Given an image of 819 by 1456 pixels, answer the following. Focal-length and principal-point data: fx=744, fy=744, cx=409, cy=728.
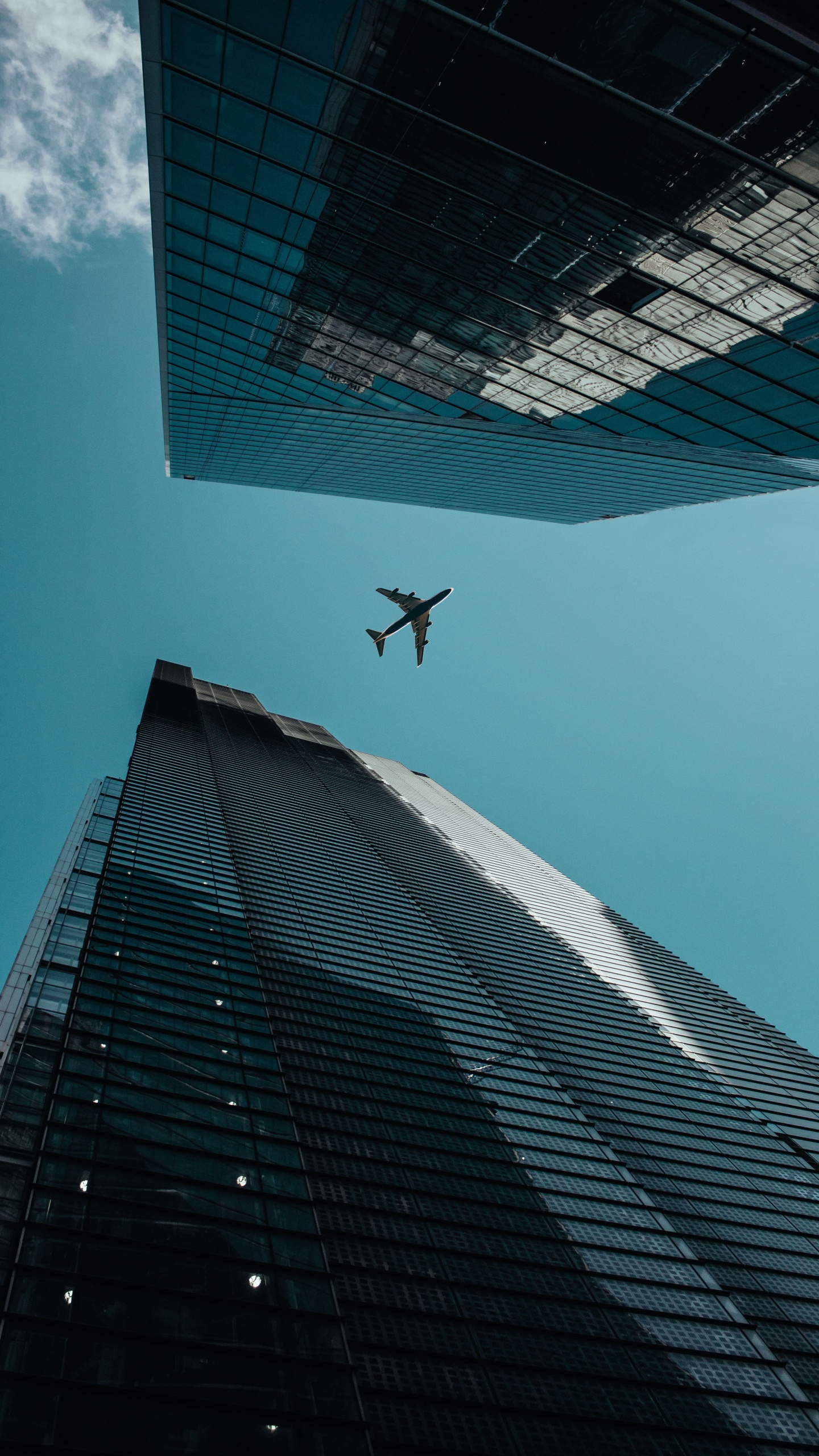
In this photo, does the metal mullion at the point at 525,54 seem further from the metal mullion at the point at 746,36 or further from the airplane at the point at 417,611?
the airplane at the point at 417,611

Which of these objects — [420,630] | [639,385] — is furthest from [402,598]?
[639,385]

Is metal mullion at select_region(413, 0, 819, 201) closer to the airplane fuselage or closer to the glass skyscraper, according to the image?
the glass skyscraper

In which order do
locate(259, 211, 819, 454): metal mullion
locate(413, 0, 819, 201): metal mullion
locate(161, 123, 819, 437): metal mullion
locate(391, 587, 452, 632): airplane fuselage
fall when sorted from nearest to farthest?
locate(413, 0, 819, 201): metal mullion < locate(161, 123, 819, 437): metal mullion < locate(259, 211, 819, 454): metal mullion < locate(391, 587, 452, 632): airplane fuselage

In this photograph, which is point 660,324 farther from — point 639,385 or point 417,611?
point 417,611

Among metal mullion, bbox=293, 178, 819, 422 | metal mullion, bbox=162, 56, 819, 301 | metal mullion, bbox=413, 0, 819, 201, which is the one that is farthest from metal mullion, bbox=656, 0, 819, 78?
metal mullion, bbox=293, 178, 819, 422

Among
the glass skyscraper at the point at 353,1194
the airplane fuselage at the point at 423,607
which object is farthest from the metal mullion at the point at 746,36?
the airplane fuselage at the point at 423,607

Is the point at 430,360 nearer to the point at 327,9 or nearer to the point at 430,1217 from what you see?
the point at 327,9
